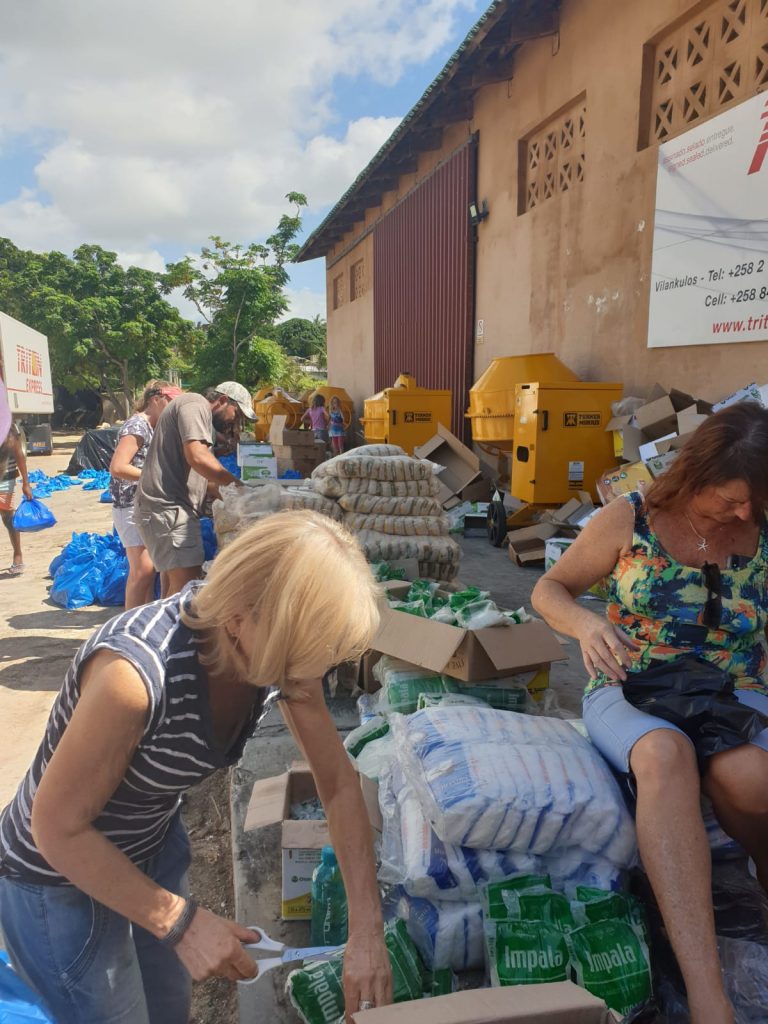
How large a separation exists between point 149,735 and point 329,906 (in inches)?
34.7

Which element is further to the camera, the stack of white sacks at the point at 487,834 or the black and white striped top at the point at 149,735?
the stack of white sacks at the point at 487,834

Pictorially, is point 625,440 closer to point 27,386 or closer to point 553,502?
point 553,502

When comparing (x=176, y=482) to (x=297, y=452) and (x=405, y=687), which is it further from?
(x=297, y=452)

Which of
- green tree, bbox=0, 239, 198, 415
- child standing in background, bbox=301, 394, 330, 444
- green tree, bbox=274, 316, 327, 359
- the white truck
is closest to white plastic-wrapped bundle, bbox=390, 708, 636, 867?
the white truck

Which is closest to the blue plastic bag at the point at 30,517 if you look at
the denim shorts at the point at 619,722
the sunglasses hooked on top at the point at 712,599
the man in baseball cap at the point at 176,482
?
the man in baseball cap at the point at 176,482

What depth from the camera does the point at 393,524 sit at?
159 inches

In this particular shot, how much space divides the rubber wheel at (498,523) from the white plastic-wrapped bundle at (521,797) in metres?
4.82

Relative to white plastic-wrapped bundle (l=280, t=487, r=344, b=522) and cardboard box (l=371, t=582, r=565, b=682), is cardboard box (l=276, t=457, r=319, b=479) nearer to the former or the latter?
white plastic-wrapped bundle (l=280, t=487, r=344, b=522)

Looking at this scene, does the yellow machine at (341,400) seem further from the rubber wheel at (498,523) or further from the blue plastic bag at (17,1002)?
the blue plastic bag at (17,1002)

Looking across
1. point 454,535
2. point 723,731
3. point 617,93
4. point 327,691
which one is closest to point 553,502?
point 454,535

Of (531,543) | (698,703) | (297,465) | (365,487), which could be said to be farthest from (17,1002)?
(297,465)

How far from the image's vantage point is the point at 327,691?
3.18 metres

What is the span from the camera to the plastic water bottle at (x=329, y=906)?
1.67 metres

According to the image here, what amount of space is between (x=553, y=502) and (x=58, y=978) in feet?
17.8
